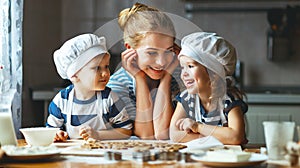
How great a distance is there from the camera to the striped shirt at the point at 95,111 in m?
1.84

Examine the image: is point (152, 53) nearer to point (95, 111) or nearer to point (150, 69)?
point (150, 69)

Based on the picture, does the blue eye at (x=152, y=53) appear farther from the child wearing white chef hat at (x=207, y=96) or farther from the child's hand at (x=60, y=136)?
the child's hand at (x=60, y=136)

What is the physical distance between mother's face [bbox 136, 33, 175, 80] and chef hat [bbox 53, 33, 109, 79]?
0.12m

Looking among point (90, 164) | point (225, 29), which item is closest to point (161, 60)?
point (90, 164)

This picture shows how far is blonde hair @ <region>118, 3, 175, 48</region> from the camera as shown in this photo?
183cm

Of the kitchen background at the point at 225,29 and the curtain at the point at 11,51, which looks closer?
the curtain at the point at 11,51

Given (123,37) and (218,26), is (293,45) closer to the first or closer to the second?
(218,26)

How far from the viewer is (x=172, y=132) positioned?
5.89 ft

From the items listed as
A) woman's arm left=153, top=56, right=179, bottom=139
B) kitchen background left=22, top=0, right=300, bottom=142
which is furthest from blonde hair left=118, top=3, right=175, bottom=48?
kitchen background left=22, top=0, right=300, bottom=142

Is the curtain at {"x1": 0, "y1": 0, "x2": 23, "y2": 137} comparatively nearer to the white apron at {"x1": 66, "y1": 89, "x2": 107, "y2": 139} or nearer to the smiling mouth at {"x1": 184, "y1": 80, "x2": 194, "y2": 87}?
the white apron at {"x1": 66, "y1": 89, "x2": 107, "y2": 139}

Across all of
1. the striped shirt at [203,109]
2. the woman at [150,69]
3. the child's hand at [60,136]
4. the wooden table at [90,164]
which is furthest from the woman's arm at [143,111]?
the wooden table at [90,164]

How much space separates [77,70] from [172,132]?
36 cm

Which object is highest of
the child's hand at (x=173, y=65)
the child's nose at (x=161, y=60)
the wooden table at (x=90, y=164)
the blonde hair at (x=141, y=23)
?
the blonde hair at (x=141, y=23)

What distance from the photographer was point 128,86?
75.3 inches
